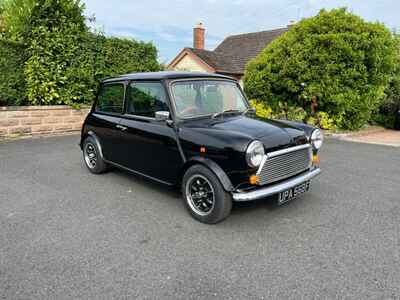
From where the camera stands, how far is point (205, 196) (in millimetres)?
3398

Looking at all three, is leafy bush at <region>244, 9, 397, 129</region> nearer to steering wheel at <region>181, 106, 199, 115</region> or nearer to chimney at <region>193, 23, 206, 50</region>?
steering wheel at <region>181, 106, 199, 115</region>

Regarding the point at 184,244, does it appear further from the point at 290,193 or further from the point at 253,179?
the point at 290,193

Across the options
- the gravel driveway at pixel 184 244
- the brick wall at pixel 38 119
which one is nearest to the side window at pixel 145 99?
the gravel driveway at pixel 184 244

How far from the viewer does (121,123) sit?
4.39m

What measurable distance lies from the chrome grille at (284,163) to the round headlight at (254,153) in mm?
69

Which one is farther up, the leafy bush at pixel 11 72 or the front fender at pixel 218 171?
the leafy bush at pixel 11 72

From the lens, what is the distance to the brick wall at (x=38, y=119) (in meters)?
8.04

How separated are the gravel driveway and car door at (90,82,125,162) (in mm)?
589

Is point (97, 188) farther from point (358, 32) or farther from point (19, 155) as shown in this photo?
point (358, 32)

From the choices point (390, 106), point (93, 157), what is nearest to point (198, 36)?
point (390, 106)

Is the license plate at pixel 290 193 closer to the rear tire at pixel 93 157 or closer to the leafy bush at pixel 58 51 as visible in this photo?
the rear tire at pixel 93 157

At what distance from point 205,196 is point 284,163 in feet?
3.16

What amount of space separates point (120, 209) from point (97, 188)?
95cm

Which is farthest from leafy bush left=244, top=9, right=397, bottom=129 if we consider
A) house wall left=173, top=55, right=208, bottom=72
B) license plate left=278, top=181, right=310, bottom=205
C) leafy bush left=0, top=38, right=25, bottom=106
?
house wall left=173, top=55, right=208, bottom=72
